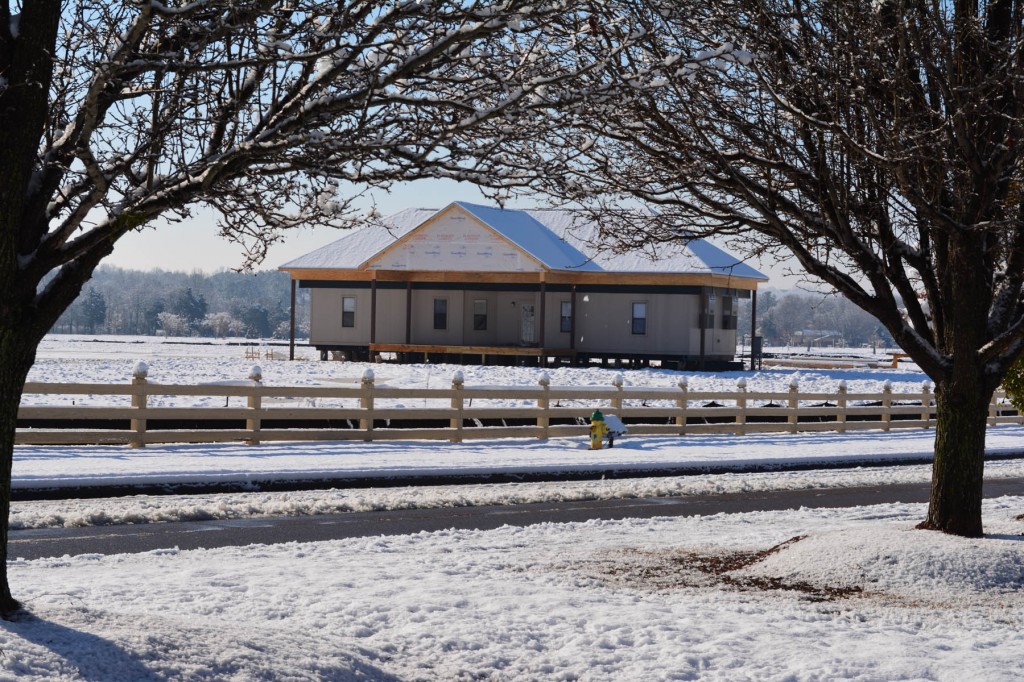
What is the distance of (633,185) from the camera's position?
10.6 meters

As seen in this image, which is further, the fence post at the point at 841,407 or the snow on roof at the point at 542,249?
the snow on roof at the point at 542,249

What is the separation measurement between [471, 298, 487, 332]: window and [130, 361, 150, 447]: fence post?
2963 cm

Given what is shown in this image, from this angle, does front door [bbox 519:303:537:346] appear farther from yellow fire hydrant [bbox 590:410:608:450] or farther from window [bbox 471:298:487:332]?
yellow fire hydrant [bbox 590:410:608:450]

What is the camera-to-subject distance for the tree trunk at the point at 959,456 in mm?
10359

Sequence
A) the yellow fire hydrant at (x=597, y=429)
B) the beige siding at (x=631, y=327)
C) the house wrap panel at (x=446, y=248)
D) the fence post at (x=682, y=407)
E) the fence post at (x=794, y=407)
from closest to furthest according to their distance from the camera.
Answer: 1. the yellow fire hydrant at (x=597, y=429)
2. the fence post at (x=682, y=407)
3. the fence post at (x=794, y=407)
4. the beige siding at (x=631, y=327)
5. the house wrap panel at (x=446, y=248)

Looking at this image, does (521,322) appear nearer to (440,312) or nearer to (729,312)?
(440,312)

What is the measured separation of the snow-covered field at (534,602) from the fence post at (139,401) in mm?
4351

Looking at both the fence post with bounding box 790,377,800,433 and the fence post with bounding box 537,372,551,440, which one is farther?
the fence post with bounding box 790,377,800,433

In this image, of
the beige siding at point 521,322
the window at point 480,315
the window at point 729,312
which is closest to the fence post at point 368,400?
the beige siding at point 521,322

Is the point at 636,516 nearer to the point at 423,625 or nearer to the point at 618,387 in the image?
the point at 423,625

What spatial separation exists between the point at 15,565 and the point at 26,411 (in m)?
9.32

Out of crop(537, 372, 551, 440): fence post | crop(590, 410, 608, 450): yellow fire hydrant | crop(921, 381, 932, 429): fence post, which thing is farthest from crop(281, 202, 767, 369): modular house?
crop(590, 410, 608, 450): yellow fire hydrant

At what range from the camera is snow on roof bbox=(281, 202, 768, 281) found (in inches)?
1834

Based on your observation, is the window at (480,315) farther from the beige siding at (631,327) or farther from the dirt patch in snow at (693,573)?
the dirt patch in snow at (693,573)
